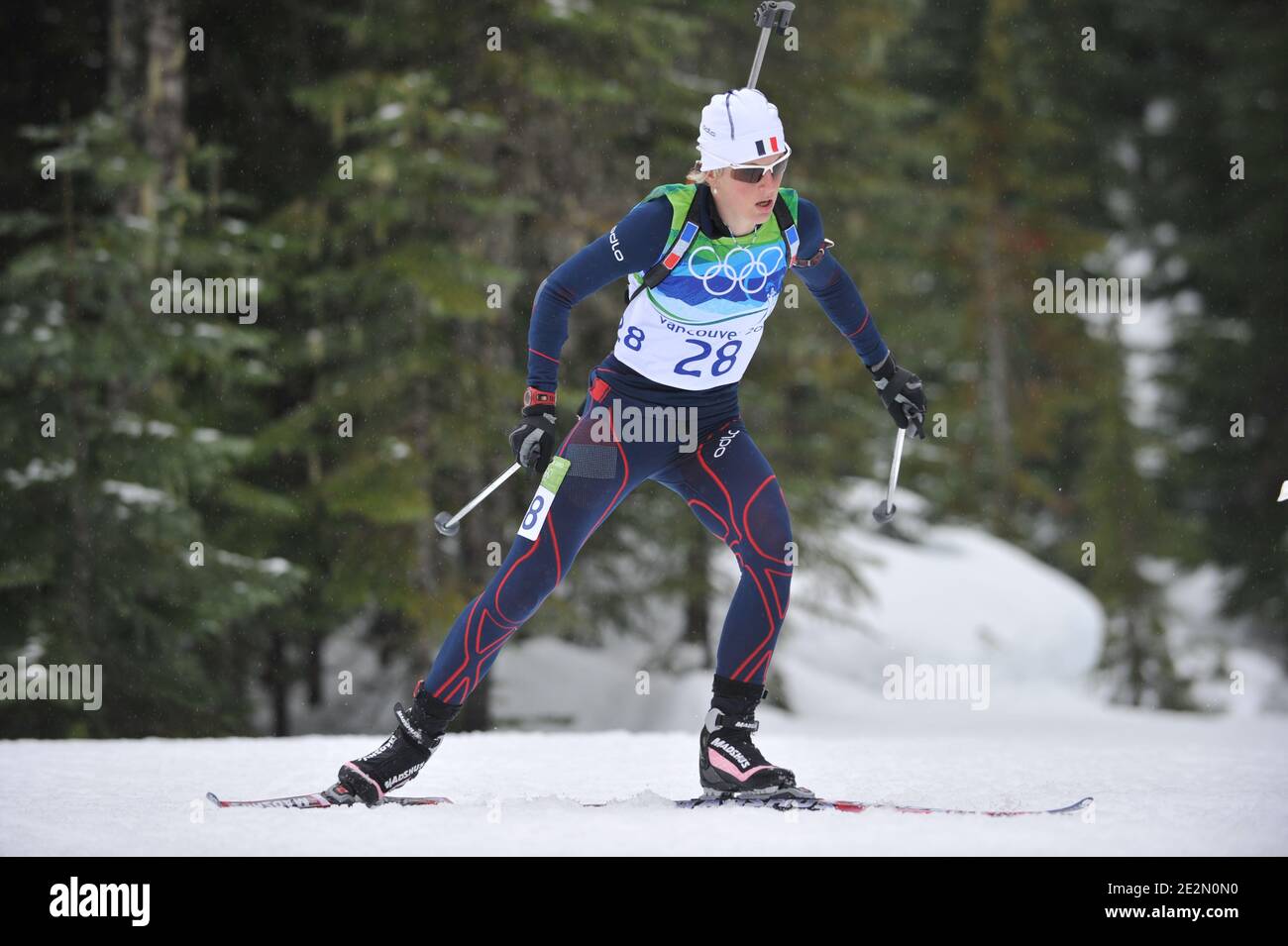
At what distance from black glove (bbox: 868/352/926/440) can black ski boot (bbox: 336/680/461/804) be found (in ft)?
6.51

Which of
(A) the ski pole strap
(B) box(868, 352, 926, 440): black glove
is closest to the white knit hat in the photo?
(A) the ski pole strap

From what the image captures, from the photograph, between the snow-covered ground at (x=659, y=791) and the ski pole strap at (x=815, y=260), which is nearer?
the snow-covered ground at (x=659, y=791)

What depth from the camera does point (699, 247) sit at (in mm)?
4426

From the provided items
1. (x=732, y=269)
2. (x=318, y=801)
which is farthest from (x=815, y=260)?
Answer: (x=318, y=801)

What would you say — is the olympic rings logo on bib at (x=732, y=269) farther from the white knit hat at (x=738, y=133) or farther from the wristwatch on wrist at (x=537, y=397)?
the wristwatch on wrist at (x=537, y=397)

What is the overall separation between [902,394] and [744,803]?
5.48ft

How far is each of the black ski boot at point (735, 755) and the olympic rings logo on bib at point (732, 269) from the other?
4.44 ft

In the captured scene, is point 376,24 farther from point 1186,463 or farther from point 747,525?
point 1186,463

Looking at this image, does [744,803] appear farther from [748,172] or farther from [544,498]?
[748,172]

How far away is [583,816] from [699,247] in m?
1.85

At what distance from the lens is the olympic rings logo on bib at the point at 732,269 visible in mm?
4434

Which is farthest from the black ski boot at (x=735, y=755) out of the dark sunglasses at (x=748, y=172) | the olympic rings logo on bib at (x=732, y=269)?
the dark sunglasses at (x=748, y=172)

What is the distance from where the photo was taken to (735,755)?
4605 mm
